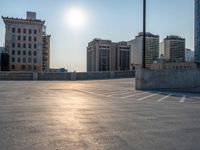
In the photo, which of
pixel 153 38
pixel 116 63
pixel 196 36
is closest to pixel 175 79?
pixel 196 36

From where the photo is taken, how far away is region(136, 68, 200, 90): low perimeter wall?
2402 cm

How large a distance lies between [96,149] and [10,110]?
6.17 metres

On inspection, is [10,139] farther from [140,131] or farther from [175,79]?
[175,79]

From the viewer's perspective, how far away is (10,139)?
686 cm

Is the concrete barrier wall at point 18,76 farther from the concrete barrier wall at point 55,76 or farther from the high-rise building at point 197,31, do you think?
the high-rise building at point 197,31

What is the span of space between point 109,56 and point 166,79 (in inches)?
4374

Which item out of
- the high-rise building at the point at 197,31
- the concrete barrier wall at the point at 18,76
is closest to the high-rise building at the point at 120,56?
the high-rise building at the point at 197,31

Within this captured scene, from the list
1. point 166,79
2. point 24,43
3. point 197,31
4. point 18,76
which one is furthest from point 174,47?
point 166,79

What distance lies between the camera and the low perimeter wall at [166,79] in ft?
78.8

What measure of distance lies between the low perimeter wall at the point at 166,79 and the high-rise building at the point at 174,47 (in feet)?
441

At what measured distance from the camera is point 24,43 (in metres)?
123

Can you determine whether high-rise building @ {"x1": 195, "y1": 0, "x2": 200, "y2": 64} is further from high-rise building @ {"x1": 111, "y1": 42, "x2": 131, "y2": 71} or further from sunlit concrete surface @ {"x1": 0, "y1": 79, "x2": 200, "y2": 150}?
sunlit concrete surface @ {"x1": 0, "y1": 79, "x2": 200, "y2": 150}

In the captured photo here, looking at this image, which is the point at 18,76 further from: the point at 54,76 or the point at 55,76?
the point at 55,76

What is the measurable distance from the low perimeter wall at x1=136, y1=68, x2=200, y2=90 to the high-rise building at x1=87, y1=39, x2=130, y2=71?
107 metres
